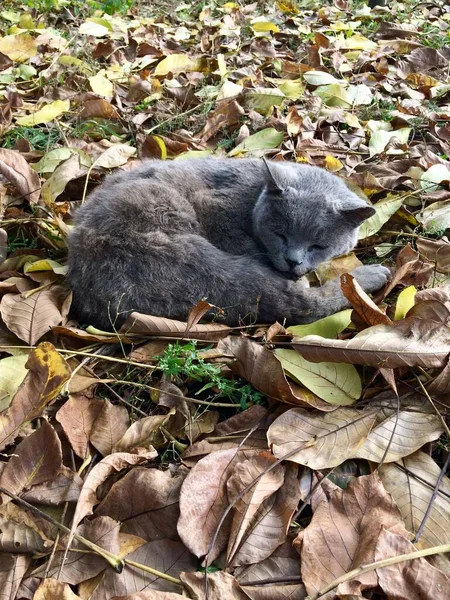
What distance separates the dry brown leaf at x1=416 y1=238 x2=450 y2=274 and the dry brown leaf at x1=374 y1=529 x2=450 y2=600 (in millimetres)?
1453

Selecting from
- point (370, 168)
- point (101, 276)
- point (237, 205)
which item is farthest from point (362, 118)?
point (101, 276)

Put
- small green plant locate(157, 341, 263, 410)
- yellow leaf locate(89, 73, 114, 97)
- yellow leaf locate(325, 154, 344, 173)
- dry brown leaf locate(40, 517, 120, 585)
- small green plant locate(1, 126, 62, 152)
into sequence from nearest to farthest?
dry brown leaf locate(40, 517, 120, 585), small green plant locate(157, 341, 263, 410), yellow leaf locate(325, 154, 344, 173), small green plant locate(1, 126, 62, 152), yellow leaf locate(89, 73, 114, 97)

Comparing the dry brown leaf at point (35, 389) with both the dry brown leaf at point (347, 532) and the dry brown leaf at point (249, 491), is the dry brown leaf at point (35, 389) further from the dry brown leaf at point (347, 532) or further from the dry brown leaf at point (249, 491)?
the dry brown leaf at point (347, 532)

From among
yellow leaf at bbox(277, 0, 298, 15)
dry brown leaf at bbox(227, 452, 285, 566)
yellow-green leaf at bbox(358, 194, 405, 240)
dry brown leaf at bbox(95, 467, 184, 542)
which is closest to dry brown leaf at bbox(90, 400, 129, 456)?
dry brown leaf at bbox(95, 467, 184, 542)

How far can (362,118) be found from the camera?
4.04 metres

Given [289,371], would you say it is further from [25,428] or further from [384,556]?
[25,428]

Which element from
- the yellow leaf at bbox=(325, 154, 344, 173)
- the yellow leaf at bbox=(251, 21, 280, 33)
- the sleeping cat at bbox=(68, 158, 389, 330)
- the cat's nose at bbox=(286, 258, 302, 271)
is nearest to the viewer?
the sleeping cat at bbox=(68, 158, 389, 330)

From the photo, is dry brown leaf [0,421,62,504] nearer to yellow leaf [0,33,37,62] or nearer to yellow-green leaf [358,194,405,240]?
yellow-green leaf [358,194,405,240]

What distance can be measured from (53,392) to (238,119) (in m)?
2.82

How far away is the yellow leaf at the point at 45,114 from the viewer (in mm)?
3605

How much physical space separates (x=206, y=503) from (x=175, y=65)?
394cm

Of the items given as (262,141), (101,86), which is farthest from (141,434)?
(101,86)

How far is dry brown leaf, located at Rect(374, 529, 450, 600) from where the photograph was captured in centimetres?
130

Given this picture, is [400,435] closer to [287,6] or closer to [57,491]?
[57,491]
